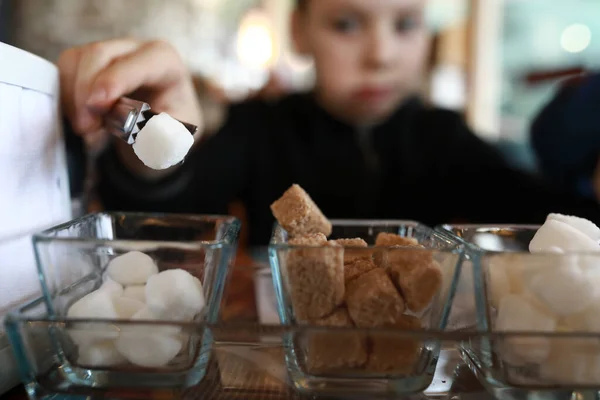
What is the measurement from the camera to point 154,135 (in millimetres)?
334

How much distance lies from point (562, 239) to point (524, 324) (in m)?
0.08

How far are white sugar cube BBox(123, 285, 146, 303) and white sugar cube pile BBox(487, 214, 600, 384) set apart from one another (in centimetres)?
25

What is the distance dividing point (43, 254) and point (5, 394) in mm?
114

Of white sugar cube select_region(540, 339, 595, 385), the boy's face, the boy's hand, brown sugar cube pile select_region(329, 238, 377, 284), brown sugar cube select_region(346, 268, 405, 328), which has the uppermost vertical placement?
the boy's face

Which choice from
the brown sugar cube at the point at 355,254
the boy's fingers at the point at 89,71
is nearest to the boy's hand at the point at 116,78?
the boy's fingers at the point at 89,71

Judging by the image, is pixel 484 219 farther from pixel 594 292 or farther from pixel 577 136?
pixel 594 292

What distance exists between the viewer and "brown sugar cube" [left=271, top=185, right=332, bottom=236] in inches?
15.2

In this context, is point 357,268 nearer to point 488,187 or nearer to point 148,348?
point 148,348

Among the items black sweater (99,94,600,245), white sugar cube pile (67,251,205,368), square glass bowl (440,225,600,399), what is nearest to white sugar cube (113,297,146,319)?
white sugar cube pile (67,251,205,368)

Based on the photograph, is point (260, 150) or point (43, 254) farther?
point (260, 150)

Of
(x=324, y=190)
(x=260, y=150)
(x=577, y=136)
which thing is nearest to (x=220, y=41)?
(x=260, y=150)

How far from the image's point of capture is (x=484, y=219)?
1141mm

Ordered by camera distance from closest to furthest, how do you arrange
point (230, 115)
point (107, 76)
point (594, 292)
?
point (594, 292) → point (107, 76) → point (230, 115)

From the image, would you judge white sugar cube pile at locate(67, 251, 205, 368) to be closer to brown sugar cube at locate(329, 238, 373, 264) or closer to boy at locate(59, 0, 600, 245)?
brown sugar cube at locate(329, 238, 373, 264)
